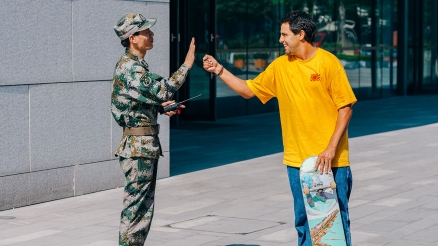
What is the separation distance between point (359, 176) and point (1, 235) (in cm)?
479

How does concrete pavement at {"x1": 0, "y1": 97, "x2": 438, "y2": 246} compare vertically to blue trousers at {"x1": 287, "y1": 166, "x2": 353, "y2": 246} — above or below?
below

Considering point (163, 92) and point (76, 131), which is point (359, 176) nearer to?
point (76, 131)

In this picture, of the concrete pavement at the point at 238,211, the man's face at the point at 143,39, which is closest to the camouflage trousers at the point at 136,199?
the man's face at the point at 143,39

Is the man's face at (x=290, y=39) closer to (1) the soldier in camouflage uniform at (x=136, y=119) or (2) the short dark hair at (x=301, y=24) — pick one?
(2) the short dark hair at (x=301, y=24)

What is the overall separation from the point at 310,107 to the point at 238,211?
11.0 feet

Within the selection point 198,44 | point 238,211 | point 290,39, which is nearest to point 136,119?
point 290,39

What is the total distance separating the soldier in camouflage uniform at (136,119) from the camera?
5750 millimetres

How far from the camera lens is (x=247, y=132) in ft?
53.1

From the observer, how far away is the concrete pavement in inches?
286

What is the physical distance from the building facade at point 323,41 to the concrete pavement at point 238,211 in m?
6.41

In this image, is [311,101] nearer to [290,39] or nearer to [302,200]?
[290,39]

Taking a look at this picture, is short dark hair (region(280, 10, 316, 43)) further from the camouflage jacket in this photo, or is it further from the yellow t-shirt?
the camouflage jacket

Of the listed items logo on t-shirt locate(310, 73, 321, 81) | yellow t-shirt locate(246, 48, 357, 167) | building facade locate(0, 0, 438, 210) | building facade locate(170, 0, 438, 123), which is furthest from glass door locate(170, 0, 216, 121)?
logo on t-shirt locate(310, 73, 321, 81)

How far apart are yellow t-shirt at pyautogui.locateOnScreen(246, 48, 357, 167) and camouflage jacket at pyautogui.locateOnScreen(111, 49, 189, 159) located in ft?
2.53
